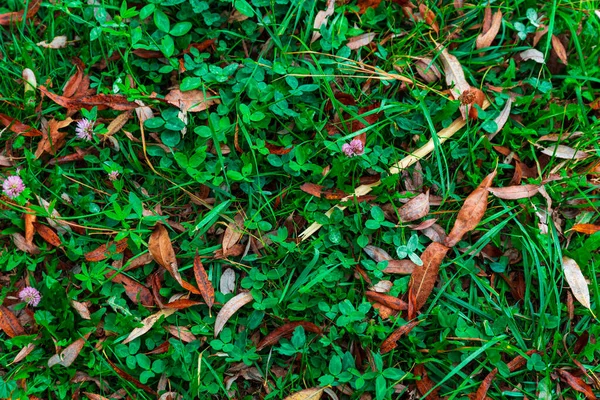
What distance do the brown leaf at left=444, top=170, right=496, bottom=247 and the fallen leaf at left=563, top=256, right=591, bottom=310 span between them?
0.41m

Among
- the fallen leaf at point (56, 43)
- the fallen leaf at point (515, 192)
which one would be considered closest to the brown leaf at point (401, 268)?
the fallen leaf at point (515, 192)

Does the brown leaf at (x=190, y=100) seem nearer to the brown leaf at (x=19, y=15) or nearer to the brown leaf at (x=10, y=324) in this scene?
the brown leaf at (x=19, y=15)

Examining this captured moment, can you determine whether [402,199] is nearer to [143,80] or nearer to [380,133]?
[380,133]

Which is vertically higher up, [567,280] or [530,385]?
[567,280]

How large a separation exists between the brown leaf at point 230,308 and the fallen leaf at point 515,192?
3.73 ft

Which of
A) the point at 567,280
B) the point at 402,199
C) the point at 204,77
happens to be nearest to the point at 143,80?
the point at 204,77

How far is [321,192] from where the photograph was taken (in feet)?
8.02

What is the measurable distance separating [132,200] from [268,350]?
0.82 m

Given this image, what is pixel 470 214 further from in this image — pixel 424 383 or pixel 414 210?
pixel 424 383

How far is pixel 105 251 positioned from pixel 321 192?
Result: 0.93m

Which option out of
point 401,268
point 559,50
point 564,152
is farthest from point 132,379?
point 559,50

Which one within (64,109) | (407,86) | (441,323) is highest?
(407,86)

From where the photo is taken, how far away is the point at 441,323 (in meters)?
2.30

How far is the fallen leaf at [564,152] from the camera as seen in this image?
8.48 feet
